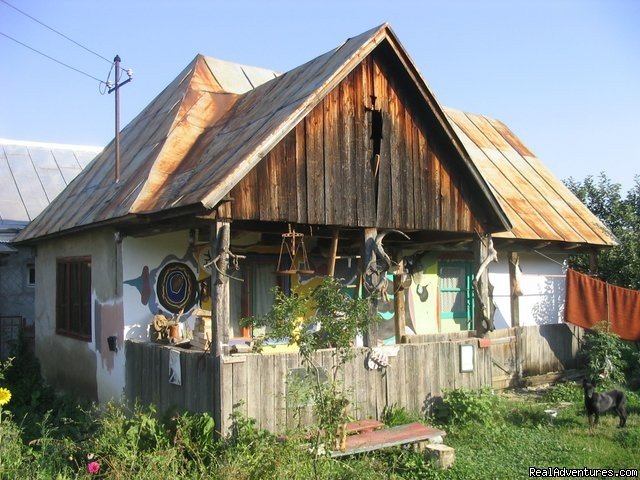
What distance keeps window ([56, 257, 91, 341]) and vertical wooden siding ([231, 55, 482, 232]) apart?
4516 millimetres

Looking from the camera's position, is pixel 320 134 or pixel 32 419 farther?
pixel 32 419

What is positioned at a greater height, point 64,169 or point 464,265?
point 64,169

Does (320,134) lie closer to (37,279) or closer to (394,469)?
(394,469)

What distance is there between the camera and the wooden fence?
803 cm

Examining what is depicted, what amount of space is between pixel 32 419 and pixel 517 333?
29.7 feet

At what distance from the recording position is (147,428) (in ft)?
26.4

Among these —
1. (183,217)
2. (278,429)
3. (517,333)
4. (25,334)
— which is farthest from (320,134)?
(25,334)

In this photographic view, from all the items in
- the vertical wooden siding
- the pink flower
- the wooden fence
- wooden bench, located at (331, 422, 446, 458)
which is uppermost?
the vertical wooden siding

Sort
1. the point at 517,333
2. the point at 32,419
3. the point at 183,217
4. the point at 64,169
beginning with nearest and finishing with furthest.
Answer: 1. the point at 183,217
2. the point at 32,419
3. the point at 517,333
4. the point at 64,169

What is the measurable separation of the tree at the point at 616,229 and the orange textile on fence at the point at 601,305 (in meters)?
2.60

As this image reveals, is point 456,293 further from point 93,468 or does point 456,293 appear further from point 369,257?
point 93,468

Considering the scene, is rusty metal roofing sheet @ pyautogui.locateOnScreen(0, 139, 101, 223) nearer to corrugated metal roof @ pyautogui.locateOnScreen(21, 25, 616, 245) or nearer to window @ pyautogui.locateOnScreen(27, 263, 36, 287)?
window @ pyautogui.locateOnScreen(27, 263, 36, 287)

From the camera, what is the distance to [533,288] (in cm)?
1515

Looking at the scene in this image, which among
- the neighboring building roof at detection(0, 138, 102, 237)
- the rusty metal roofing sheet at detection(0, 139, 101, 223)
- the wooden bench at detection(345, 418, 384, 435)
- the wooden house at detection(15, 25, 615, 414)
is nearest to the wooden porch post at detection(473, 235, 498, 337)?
the wooden house at detection(15, 25, 615, 414)
